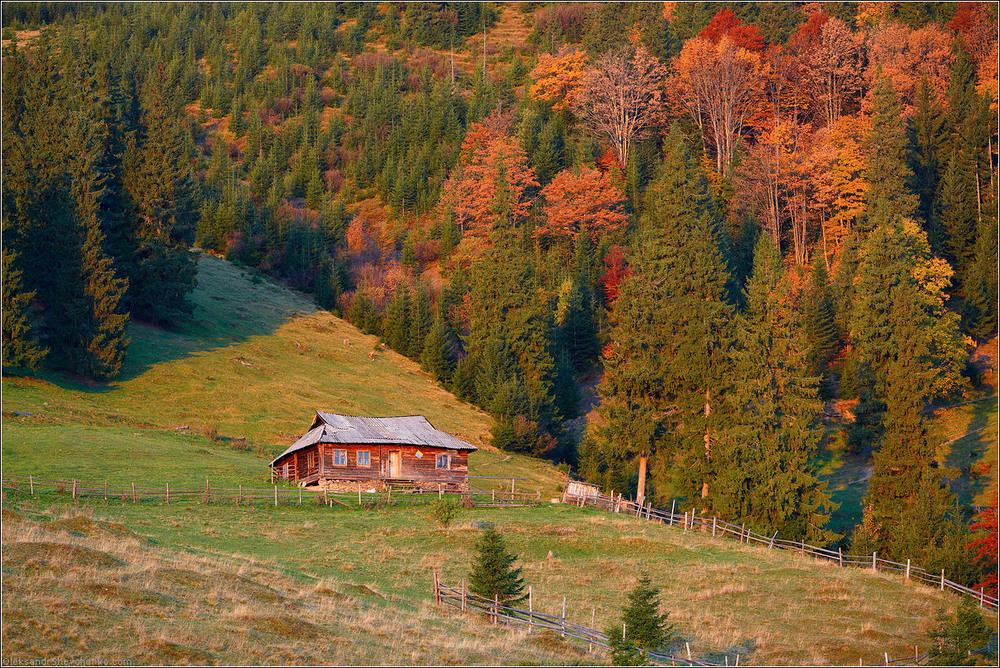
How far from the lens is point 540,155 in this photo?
116875 mm

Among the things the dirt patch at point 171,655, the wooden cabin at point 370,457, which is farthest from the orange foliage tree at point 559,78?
the dirt patch at point 171,655

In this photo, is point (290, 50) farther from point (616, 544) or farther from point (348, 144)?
point (616, 544)

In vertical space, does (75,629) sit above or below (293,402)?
below

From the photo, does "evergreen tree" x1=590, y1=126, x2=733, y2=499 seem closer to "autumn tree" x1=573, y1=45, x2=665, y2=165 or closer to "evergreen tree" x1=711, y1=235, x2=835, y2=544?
"evergreen tree" x1=711, y1=235, x2=835, y2=544

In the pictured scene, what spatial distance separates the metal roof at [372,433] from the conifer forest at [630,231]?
37.0 feet

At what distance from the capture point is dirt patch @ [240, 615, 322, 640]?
2455 cm

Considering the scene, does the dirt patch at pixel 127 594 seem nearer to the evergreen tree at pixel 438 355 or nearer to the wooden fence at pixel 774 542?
the wooden fence at pixel 774 542

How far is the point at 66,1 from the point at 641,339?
6268 inches

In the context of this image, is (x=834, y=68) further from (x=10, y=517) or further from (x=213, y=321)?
(x=10, y=517)

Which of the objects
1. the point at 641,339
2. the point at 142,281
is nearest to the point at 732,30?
the point at 641,339

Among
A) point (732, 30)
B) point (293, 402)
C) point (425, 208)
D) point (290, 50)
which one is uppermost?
point (290, 50)

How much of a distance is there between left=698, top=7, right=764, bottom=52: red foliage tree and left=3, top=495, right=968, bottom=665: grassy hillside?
8660 cm

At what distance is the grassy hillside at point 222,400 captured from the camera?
53000 millimetres

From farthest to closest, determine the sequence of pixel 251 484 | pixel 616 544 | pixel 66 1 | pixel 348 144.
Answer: pixel 66 1
pixel 348 144
pixel 251 484
pixel 616 544
